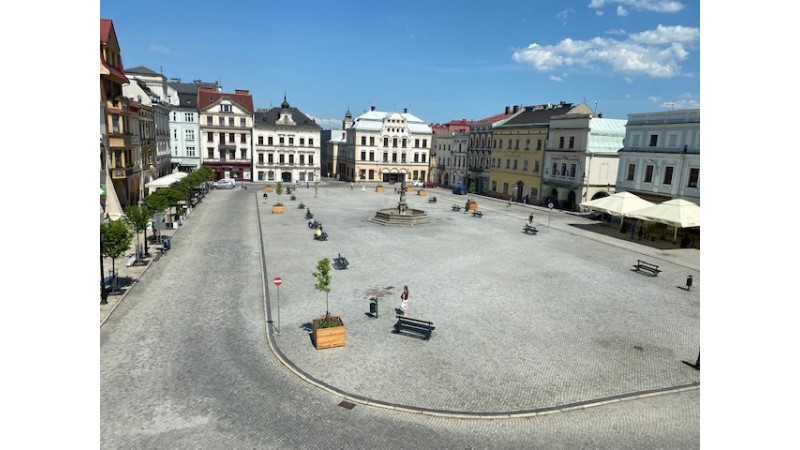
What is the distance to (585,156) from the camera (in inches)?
2002

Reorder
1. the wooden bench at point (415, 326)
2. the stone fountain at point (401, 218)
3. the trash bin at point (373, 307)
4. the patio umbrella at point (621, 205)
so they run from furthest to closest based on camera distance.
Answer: the stone fountain at point (401, 218)
the patio umbrella at point (621, 205)
the trash bin at point (373, 307)
the wooden bench at point (415, 326)

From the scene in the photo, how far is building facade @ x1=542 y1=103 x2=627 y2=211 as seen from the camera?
50906 mm

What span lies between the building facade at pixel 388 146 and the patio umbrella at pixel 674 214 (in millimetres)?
53201

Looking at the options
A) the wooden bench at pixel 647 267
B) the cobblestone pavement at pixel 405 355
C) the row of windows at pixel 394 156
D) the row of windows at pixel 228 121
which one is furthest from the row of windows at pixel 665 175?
the row of windows at pixel 228 121

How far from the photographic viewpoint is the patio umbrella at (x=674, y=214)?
31.4 meters

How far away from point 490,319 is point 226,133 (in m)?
66.2

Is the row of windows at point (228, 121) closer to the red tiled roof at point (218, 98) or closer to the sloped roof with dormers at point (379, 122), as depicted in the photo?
the red tiled roof at point (218, 98)

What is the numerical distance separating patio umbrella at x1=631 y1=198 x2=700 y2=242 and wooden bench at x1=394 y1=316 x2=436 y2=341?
2347cm

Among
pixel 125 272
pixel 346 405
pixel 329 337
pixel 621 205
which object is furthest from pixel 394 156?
pixel 346 405

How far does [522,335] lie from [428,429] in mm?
6516

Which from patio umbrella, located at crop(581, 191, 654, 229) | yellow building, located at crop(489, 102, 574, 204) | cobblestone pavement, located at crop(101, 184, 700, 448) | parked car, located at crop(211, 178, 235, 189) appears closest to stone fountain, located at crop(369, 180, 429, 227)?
cobblestone pavement, located at crop(101, 184, 700, 448)

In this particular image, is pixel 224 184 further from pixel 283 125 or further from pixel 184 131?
pixel 283 125

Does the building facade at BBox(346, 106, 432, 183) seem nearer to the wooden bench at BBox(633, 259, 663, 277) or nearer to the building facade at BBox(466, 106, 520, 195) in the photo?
the building facade at BBox(466, 106, 520, 195)

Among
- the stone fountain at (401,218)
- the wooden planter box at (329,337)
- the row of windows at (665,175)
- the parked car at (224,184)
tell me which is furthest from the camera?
the parked car at (224,184)
